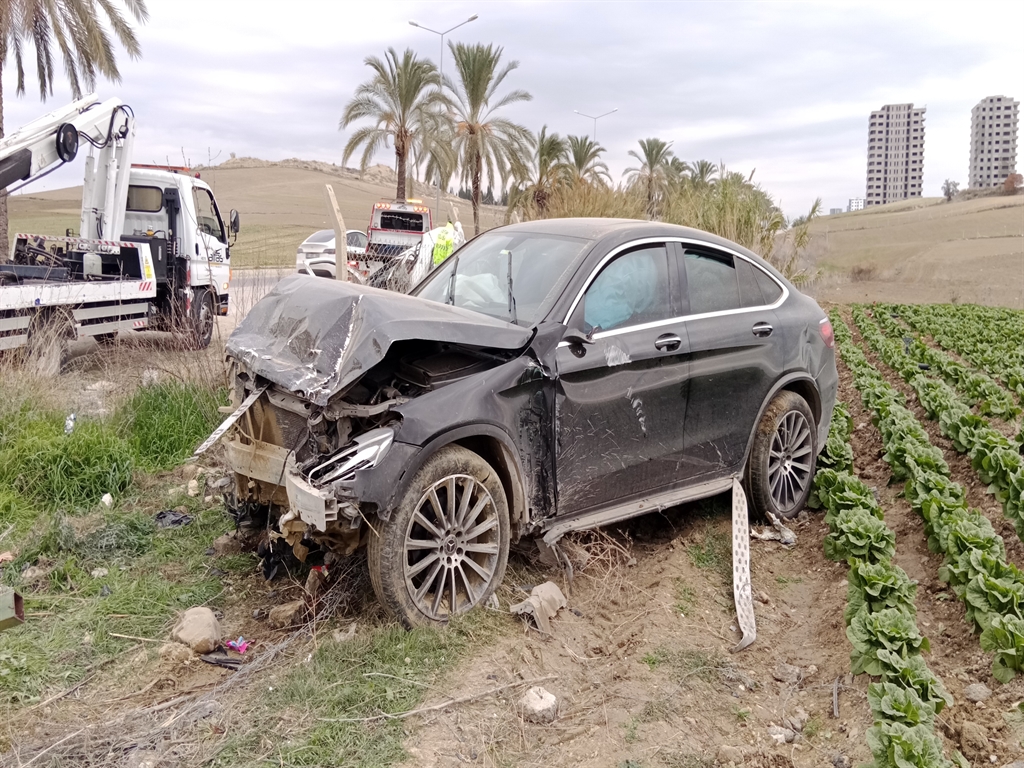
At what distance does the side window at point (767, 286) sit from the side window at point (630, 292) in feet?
3.42

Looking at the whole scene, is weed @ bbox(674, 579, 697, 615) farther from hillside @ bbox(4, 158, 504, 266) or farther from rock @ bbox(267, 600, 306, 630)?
hillside @ bbox(4, 158, 504, 266)

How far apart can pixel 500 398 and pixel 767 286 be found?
274 cm

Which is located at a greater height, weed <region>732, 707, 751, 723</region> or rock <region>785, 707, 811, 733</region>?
weed <region>732, 707, 751, 723</region>

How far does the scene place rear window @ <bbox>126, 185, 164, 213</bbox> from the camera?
1520 centimetres

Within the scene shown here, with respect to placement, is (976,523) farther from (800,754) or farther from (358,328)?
(358,328)

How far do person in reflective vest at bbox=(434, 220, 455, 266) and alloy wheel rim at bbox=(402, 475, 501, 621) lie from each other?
658cm

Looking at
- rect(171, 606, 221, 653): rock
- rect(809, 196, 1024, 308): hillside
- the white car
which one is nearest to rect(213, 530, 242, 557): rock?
rect(171, 606, 221, 653): rock

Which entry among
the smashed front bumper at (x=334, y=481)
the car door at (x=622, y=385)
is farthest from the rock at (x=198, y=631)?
the car door at (x=622, y=385)

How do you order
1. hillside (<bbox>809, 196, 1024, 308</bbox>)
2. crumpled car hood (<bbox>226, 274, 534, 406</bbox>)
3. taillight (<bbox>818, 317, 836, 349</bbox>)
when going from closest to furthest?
crumpled car hood (<bbox>226, 274, 534, 406</bbox>), taillight (<bbox>818, 317, 836, 349</bbox>), hillside (<bbox>809, 196, 1024, 308</bbox>)

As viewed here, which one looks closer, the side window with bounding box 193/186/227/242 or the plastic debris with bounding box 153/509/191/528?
the plastic debris with bounding box 153/509/191/528

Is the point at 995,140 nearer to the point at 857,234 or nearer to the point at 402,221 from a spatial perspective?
the point at 857,234

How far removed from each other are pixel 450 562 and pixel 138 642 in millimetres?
1616

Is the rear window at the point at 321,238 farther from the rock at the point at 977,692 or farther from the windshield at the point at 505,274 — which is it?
the rock at the point at 977,692

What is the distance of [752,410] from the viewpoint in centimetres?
603
